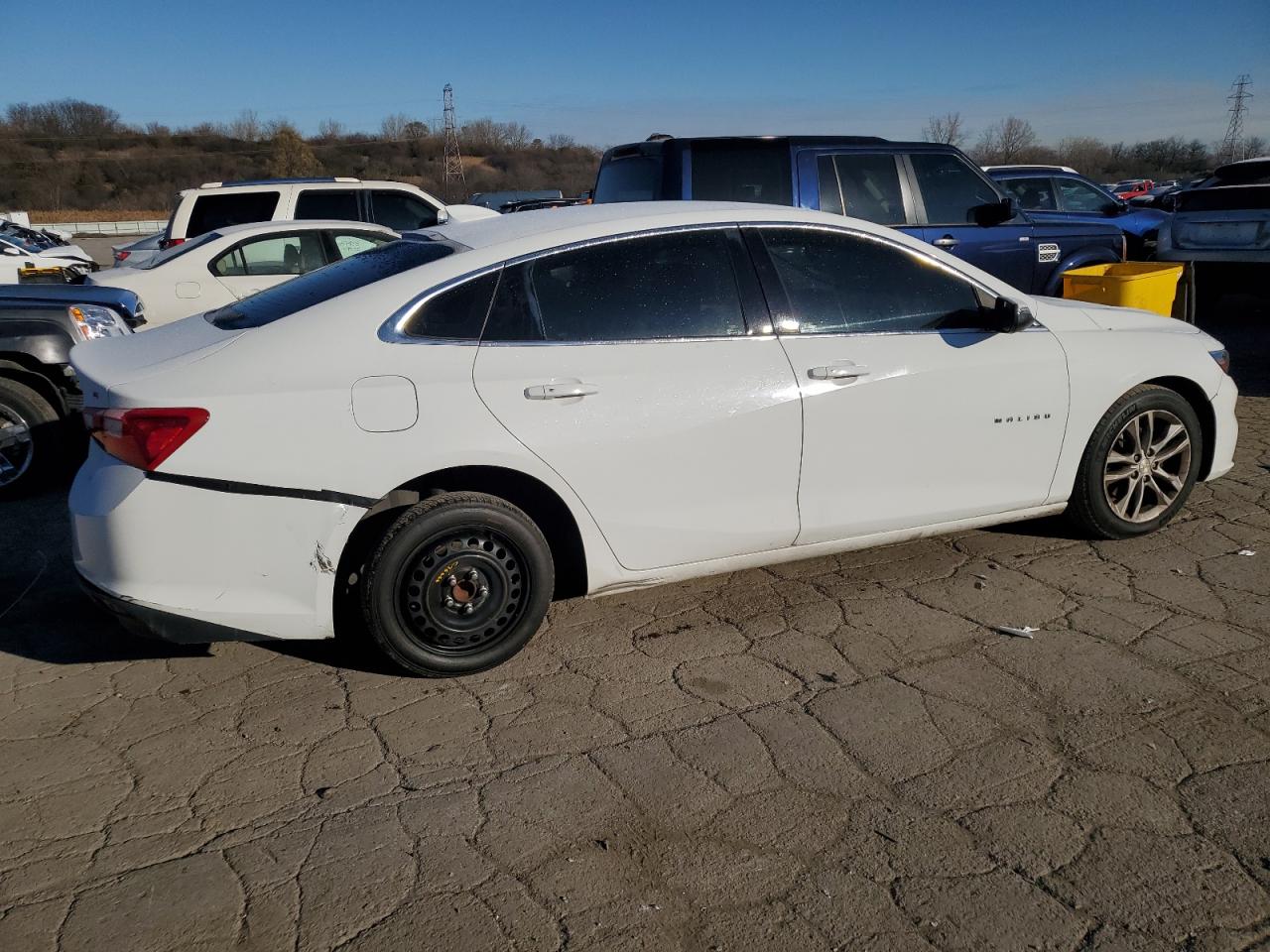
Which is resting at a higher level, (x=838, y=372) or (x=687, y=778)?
(x=838, y=372)

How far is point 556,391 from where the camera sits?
12.6 ft

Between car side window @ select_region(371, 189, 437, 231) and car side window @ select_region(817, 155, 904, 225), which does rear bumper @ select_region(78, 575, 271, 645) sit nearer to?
car side window @ select_region(817, 155, 904, 225)

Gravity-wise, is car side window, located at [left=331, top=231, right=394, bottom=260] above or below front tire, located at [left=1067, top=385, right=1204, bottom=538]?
above

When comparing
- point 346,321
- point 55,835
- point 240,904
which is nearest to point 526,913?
point 240,904

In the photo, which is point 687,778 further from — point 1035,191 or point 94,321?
point 1035,191

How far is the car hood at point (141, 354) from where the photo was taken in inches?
144

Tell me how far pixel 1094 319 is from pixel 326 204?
32.8 feet

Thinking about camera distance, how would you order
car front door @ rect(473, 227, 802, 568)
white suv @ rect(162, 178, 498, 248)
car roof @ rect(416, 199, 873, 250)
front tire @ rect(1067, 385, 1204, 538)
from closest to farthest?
car front door @ rect(473, 227, 802, 568), car roof @ rect(416, 199, 873, 250), front tire @ rect(1067, 385, 1204, 538), white suv @ rect(162, 178, 498, 248)

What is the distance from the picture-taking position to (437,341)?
3773mm

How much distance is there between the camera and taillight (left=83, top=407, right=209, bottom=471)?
3.45 meters

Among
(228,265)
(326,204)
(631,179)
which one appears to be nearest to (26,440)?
(228,265)

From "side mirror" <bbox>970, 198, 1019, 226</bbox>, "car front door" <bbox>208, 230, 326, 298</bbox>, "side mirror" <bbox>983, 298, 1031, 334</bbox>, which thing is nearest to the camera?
"side mirror" <bbox>983, 298, 1031, 334</bbox>

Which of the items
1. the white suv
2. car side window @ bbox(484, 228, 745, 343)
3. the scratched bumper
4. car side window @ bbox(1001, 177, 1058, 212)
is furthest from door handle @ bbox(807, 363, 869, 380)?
car side window @ bbox(1001, 177, 1058, 212)

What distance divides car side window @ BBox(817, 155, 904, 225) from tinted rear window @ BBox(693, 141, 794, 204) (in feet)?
1.00
